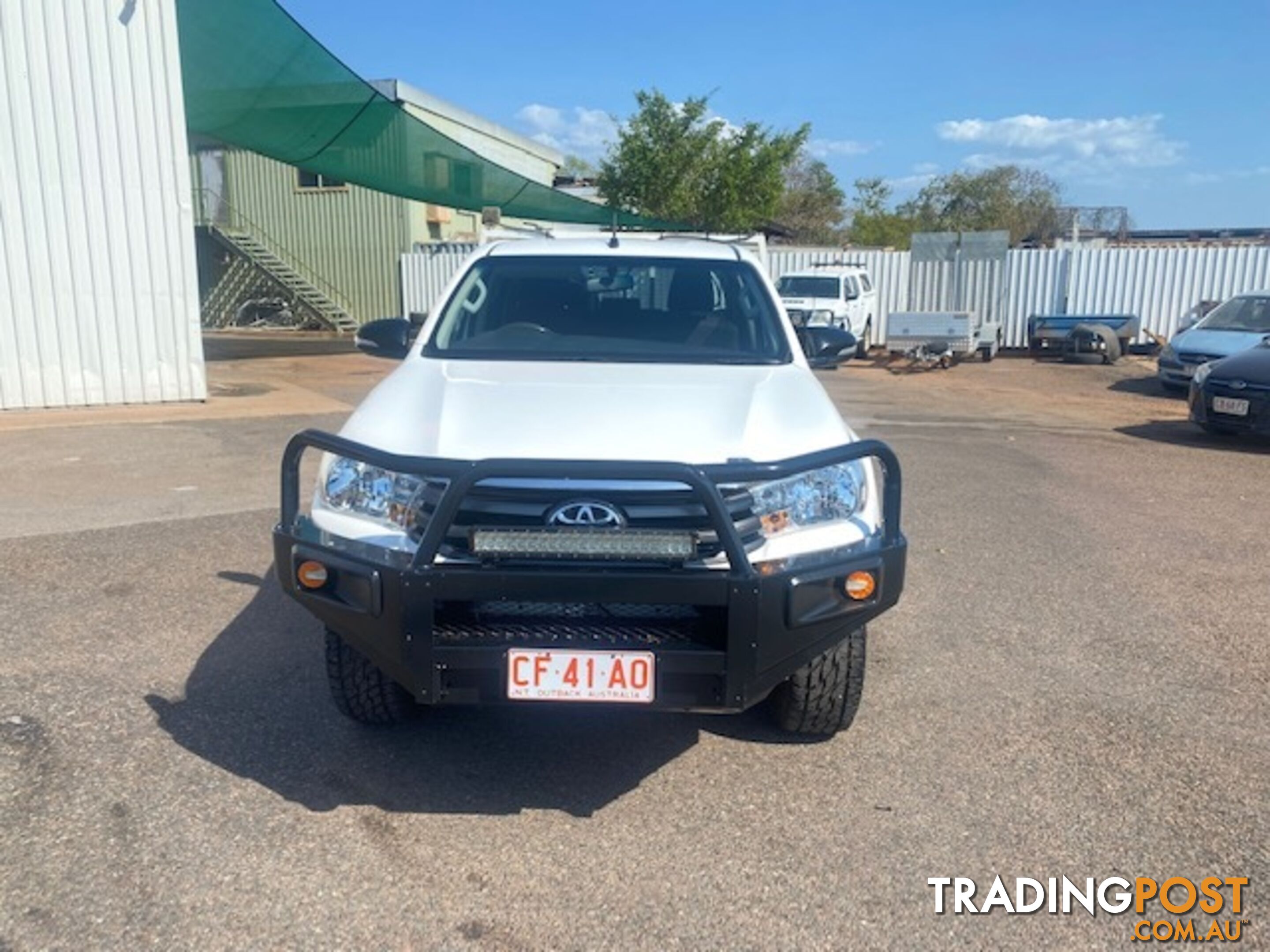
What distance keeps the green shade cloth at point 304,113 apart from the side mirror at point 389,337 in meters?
7.28

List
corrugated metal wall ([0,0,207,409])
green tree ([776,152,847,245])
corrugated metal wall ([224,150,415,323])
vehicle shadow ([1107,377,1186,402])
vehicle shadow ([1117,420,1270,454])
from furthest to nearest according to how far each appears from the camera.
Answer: green tree ([776,152,847,245]) → corrugated metal wall ([224,150,415,323]) → vehicle shadow ([1107,377,1186,402]) → corrugated metal wall ([0,0,207,409]) → vehicle shadow ([1117,420,1270,454])

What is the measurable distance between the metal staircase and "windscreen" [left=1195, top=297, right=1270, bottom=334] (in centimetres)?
1886

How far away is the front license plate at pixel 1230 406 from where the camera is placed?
9500 mm

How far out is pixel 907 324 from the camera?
17.9 metres

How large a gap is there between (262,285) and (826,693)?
25.8 meters

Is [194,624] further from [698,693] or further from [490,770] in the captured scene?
[698,693]

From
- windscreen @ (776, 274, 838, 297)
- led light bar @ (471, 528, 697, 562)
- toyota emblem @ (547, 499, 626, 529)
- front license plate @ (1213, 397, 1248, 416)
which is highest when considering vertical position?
windscreen @ (776, 274, 838, 297)

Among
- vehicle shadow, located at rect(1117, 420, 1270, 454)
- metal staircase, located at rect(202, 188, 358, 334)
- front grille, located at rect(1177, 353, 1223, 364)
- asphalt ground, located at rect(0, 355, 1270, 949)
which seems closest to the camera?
asphalt ground, located at rect(0, 355, 1270, 949)

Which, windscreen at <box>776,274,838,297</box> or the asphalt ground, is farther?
windscreen at <box>776,274,838,297</box>

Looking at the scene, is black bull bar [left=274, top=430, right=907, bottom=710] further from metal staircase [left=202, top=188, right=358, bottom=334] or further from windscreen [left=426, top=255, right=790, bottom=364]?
metal staircase [left=202, top=188, right=358, bottom=334]

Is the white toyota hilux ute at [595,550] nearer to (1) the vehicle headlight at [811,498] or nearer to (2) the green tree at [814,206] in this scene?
(1) the vehicle headlight at [811,498]

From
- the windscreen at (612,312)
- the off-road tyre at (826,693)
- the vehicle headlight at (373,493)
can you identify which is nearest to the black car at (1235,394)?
the windscreen at (612,312)

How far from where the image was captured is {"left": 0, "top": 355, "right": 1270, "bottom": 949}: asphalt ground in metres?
2.62

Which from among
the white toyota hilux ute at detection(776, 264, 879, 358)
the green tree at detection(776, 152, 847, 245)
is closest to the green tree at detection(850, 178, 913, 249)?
the green tree at detection(776, 152, 847, 245)
